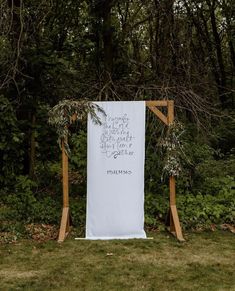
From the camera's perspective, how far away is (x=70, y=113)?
18.8 feet

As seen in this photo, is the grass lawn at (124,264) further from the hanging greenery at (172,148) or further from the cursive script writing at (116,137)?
the cursive script writing at (116,137)

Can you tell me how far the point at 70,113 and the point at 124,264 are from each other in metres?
2.07

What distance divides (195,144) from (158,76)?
1326mm

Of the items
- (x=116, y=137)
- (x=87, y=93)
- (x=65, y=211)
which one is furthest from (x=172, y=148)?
(x=87, y=93)

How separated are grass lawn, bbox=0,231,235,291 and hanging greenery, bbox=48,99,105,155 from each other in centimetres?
135

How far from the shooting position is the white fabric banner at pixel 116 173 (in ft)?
18.5

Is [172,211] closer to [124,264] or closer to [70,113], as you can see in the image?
[124,264]

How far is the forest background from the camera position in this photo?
6.43m

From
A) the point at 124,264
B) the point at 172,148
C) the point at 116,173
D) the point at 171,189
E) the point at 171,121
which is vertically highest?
the point at 171,121

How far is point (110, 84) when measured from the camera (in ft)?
23.9

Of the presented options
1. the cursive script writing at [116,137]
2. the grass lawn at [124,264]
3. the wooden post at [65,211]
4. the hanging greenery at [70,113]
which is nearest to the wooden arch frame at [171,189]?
the wooden post at [65,211]

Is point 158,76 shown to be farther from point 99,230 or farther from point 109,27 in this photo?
point 99,230

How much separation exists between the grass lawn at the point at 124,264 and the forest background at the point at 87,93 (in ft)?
2.13

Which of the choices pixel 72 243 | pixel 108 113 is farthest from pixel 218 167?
pixel 72 243
